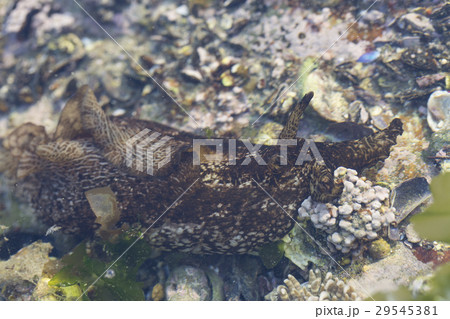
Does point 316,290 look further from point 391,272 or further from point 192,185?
point 192,185

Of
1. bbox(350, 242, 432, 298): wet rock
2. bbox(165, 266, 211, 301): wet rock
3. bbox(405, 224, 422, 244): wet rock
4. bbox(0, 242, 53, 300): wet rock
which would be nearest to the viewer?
bbox(350, 242, 432, 298): wet rock

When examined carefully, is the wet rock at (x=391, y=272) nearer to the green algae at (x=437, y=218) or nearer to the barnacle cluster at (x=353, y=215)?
the barnacle cluster at (x=353, y=215)

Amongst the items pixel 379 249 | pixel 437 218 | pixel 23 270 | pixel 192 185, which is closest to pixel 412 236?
pixel 379 249

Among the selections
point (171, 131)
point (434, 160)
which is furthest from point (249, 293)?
point (434, 160)

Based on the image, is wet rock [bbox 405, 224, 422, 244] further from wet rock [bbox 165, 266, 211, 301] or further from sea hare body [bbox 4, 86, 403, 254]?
wet rock [bbox 165, 266, 211, 301]

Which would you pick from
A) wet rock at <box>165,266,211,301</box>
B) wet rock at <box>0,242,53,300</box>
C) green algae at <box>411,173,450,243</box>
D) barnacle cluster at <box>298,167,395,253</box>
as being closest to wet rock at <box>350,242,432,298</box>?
barnacle cluster at <box>298,167,395,253</box>

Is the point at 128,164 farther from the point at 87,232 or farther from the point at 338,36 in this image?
the point at 338,36
